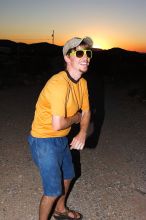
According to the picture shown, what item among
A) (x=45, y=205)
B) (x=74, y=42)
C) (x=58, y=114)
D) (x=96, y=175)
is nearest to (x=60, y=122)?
(x=58, y=114)

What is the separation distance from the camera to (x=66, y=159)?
386cm

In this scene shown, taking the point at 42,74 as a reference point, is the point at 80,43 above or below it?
above

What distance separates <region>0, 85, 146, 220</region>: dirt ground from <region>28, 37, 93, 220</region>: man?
138cm

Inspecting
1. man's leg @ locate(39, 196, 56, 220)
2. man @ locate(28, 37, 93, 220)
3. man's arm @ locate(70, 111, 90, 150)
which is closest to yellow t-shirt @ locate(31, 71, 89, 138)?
man @ locate(28, 37, 93, 220)

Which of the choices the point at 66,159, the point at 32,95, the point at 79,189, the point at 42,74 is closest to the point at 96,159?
the point at 79,189

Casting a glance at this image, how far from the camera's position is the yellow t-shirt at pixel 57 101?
127 inches

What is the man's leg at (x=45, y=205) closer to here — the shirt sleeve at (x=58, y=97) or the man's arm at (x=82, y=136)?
the man's arm at (x=82, y=136)

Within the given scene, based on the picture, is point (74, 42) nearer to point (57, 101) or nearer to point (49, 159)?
point (57, 101)

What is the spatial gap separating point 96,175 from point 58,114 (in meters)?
3.11

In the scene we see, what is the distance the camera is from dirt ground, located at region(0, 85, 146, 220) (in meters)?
4.83

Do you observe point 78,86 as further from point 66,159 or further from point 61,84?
point 66,159

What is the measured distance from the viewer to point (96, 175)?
606 cm

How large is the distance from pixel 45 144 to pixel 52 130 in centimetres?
17

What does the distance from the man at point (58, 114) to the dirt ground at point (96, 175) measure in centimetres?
138
